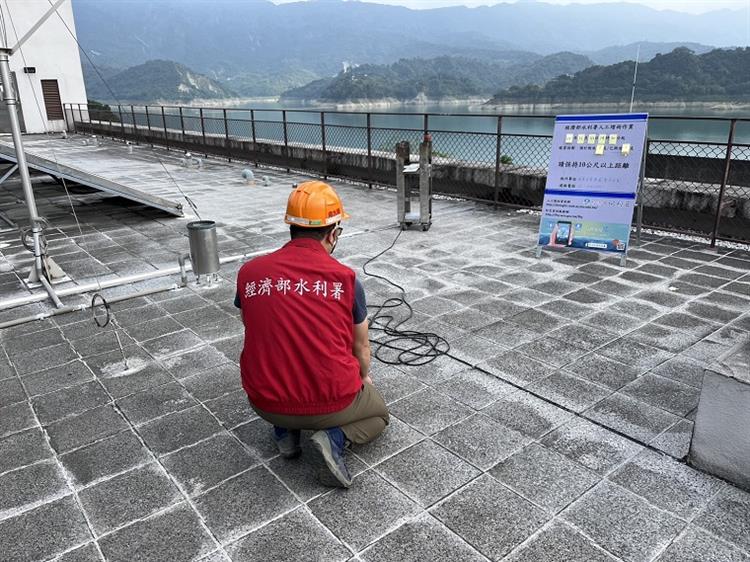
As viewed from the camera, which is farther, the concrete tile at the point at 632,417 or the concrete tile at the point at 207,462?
the concrete tile at the point at 632,417

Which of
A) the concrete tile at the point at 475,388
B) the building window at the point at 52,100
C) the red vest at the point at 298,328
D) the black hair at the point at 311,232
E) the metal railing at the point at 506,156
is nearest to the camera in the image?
the red vest at the point at 298,328

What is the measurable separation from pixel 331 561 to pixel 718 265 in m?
5.46

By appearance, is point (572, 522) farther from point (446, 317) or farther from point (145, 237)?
point (145, 237)

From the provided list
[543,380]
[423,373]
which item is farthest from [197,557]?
[543,380]

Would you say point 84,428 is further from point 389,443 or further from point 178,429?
point 389,443

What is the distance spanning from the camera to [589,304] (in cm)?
484

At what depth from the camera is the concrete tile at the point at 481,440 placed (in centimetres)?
282

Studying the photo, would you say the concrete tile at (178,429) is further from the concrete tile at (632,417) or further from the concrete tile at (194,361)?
the concrete tile at (632,417)

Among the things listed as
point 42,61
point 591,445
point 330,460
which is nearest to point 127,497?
point 330,460

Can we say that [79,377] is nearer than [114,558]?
No

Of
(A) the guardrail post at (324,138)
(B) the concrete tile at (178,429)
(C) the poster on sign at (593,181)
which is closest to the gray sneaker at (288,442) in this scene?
(B) the concrete tile at (178,429)

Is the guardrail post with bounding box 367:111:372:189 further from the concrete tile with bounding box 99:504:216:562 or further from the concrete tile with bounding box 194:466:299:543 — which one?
the concrete tile with bounding box 99:504:216:562

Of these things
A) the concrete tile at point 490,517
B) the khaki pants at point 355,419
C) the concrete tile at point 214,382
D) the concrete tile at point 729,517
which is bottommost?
the concrete tile at point 214,382

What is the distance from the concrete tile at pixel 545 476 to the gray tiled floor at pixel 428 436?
0.01 metres
